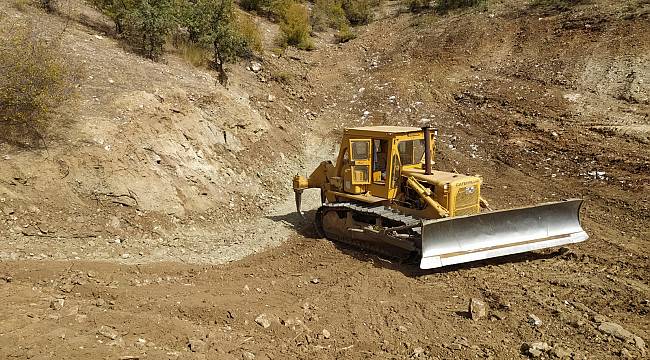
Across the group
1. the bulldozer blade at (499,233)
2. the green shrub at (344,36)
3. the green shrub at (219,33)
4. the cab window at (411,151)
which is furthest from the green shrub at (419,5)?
the bulldozer blade at (499,233)

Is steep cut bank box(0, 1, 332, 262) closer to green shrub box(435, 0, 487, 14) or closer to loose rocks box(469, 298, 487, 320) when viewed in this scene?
loose rocks box(469, 298, 487, 320)

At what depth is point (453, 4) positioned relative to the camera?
84.7 ft

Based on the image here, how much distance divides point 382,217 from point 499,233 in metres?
1.96

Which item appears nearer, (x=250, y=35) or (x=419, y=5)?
(x=250, y=35)

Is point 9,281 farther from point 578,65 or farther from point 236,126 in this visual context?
point 578,65

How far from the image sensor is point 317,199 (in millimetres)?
12766

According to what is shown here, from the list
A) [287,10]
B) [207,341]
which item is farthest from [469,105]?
[207,341]

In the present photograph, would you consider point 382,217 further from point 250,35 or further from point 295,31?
point 295,31

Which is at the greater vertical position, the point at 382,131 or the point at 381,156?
the point at 382,131

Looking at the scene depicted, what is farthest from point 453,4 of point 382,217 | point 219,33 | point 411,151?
point 382,217

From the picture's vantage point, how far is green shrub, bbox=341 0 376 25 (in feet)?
94.3

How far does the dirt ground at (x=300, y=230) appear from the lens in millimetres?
6238

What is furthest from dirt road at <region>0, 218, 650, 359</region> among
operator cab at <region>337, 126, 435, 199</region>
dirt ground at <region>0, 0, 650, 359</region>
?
operator cab at <region>337, 126, 435, 199</region>

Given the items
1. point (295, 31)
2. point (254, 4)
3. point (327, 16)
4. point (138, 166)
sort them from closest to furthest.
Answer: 1. point (138, 166)
2. point (295, 31)
3. point (254, 4)
4. point (327, 16)
